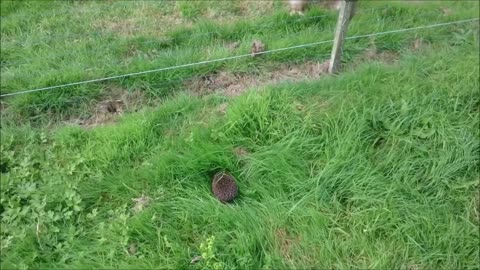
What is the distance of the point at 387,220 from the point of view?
277 cm

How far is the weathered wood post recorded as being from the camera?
3.38 m

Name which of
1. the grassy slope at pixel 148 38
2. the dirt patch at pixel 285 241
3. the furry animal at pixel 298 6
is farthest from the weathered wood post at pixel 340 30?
the dirt patch at pixel 285 241

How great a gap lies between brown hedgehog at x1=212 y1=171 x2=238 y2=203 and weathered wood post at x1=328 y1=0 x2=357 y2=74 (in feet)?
4.82

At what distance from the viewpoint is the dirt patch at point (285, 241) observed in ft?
8.65

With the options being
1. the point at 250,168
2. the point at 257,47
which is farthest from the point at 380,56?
the point at 250,168

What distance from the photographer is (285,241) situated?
2691 mm

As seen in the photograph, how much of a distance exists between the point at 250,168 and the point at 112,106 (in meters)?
1.28

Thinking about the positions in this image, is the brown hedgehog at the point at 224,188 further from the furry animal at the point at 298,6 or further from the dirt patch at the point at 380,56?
the furry animal at the point at 298,6

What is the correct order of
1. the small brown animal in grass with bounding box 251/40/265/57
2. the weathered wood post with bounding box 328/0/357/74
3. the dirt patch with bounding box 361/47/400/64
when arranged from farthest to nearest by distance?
the dirt patch with bounding box 361/47/400/64 < the small brown animal in grass with bounding box 251/40/265/57 < the weathered wood post with bounding box 328/0/357/74

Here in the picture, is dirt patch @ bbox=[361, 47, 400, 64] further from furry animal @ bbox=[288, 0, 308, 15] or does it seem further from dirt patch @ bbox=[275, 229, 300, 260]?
dirt patch @ bbox=[275, 229, 300, 260]

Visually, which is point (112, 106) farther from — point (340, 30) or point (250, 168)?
point (340, 30)

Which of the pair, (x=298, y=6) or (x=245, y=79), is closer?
(x=245, y=79)

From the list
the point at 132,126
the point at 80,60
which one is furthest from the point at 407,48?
the point at 80,60

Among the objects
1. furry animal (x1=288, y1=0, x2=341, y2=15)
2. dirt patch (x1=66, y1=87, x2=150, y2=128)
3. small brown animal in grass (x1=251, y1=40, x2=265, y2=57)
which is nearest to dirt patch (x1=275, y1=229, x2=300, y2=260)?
dirt patch (x1=66, y1=87, x2=150, y2=128)
